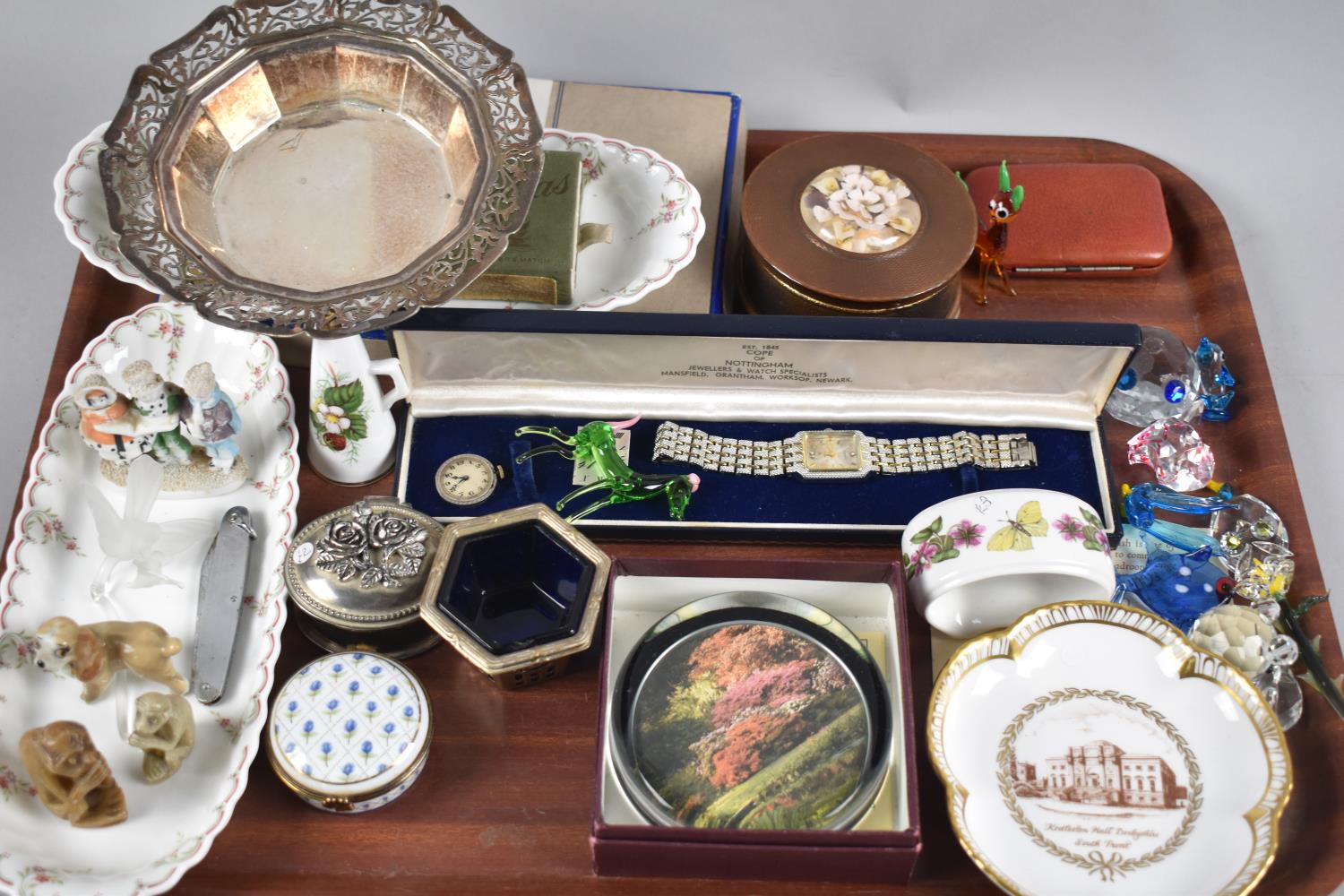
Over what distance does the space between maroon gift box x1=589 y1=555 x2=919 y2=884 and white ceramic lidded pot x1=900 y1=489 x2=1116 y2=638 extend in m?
0.06

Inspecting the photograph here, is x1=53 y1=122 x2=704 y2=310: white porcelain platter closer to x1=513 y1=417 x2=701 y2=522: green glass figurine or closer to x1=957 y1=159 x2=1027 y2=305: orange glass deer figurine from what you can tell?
x1=513 y1=417 x2=701 y2=522: green glass figurine

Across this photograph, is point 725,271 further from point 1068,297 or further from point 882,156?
point 1068,297

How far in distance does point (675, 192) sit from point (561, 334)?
296mm

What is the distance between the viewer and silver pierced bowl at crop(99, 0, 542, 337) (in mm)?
1336

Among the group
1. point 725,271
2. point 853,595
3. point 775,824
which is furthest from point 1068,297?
point 775,824

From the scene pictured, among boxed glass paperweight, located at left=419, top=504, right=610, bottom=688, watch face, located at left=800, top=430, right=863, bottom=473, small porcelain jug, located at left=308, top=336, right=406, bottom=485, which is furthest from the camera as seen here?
watch face, located at left=800, top=430, right=863, bottom=473

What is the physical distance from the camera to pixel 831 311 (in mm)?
1611

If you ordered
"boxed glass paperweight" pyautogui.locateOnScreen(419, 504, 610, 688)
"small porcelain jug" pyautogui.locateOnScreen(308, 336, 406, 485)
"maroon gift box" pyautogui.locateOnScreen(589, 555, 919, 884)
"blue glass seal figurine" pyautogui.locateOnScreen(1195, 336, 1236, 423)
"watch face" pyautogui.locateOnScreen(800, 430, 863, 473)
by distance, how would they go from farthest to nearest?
"blue glass seal figurine" pyautogui.locateOnScreen(1195, 336, 1236, 423), "watch face" pyautogui.locateOnScreen(800, 430, 863, 473), "small porcelain jug" pyautogui.locateOnScreen(308, 336, 406, 485), "boxed glass paperweight" pyautogui.locateOnScreen(419, 504, 610, 688), "maroon gift box" pyautogui.locateOnScreen(589, 555, 919, 884)

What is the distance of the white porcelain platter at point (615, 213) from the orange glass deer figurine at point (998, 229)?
1.24ft

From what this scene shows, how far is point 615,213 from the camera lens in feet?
5.60

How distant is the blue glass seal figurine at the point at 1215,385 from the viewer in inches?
66.9

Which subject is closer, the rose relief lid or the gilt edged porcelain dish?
the rose relief lid

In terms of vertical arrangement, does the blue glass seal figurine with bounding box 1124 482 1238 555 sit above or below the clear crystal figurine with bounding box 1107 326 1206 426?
below

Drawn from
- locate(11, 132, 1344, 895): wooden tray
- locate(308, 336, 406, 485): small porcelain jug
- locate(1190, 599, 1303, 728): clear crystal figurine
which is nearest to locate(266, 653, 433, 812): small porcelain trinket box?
locate(11, 132, 1344, 895): wooden tray
